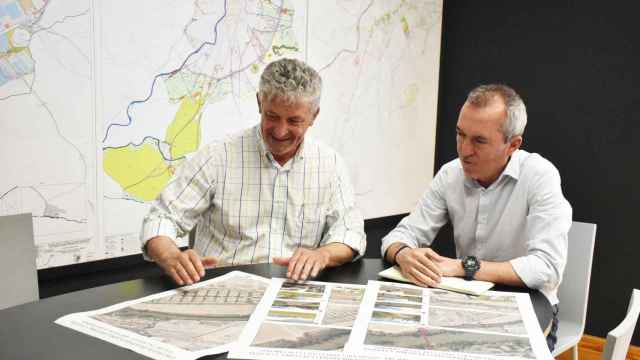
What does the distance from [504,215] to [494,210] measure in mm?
42

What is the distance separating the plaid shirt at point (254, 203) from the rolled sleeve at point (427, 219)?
0.65 feet

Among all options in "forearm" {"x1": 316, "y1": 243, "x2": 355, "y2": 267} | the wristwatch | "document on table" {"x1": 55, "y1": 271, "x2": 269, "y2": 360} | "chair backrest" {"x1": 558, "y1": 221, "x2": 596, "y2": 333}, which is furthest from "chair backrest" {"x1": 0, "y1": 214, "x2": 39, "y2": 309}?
"chair backrest" {"x1": 558, "y1": 221, "x2": 596, "y2": 333}

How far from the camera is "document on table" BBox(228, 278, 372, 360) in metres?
1.12

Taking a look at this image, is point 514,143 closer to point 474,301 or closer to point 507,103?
point 507,103

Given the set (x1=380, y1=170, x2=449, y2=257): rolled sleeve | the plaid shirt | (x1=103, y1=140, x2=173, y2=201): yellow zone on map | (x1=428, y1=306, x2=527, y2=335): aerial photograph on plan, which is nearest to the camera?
(x1=428, y1=306, x2=527, y2=335): aerial photograph on plan

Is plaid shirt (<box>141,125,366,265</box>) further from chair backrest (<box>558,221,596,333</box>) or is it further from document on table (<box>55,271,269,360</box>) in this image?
chair backrest (<box>558,221,596,333</box>)

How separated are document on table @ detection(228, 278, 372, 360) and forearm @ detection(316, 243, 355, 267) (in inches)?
8.0

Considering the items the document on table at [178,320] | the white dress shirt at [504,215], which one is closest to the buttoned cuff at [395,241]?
the white dress shirt at [504,215]

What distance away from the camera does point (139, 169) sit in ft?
7.66

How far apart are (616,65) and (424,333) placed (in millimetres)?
2606

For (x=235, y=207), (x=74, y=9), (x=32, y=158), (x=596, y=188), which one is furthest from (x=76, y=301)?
(x=596, y=188)

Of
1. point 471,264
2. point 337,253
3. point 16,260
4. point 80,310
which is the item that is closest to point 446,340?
point 471,264

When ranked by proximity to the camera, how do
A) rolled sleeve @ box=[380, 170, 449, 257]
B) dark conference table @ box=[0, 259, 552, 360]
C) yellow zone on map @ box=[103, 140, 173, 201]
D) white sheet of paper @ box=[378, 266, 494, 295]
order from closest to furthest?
1. dark conference table @ box=[0, 259, 552, 360]
2. white sheet of paper @ box=[378, 266, 494, 295]
3. rolled sleeve @ box=[380, 170, 449, 257]
4. yellow zone on map @ box=[103, 140, 173, 201]

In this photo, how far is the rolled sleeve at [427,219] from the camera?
215cm
